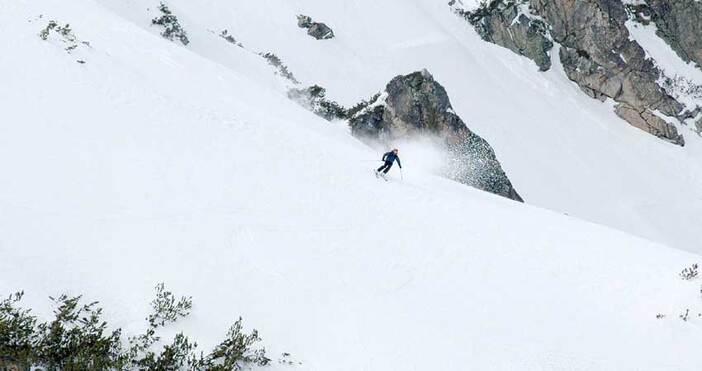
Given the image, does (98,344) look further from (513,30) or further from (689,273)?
(513,30)

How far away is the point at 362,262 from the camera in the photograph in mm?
10695

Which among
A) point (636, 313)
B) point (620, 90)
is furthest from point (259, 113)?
point (620, 90)

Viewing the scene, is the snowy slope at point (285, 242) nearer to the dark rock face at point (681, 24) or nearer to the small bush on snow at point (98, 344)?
the small bush on snow at point (98, 344)

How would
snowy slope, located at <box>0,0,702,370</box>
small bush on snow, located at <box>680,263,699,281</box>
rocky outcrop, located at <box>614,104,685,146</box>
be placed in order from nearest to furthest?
snowy slope, located at <box>0,0,702,370</box>
small bush on snow, located at <box>680,263,699,281</box>
rocky outcrop, located at <box>614,104,685,146</box>

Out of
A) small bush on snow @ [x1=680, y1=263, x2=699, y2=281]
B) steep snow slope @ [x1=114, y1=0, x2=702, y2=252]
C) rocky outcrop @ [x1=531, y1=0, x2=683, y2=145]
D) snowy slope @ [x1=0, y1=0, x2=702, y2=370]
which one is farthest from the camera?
rocky outcrop @ [x1=531, y1=0, x2=683, y2=145]

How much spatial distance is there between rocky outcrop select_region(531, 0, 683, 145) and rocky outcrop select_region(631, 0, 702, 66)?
2680mm

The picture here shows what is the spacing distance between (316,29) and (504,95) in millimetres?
16086

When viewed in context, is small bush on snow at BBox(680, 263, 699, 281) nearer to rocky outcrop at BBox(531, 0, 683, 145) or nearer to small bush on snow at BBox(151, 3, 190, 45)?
small bush on snow at BBox(151, 3, 190, 45)

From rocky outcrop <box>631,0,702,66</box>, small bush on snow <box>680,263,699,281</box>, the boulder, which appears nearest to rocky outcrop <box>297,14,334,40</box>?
the boulder

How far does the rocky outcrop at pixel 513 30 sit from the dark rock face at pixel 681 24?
9.49m

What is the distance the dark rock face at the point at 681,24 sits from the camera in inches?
1839

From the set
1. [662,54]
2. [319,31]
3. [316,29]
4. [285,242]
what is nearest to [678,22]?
[662,54]

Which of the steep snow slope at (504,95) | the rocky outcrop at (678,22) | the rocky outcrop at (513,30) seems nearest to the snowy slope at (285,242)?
the steep snow slope at (504,95)

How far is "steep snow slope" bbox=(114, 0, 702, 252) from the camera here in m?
35.9
